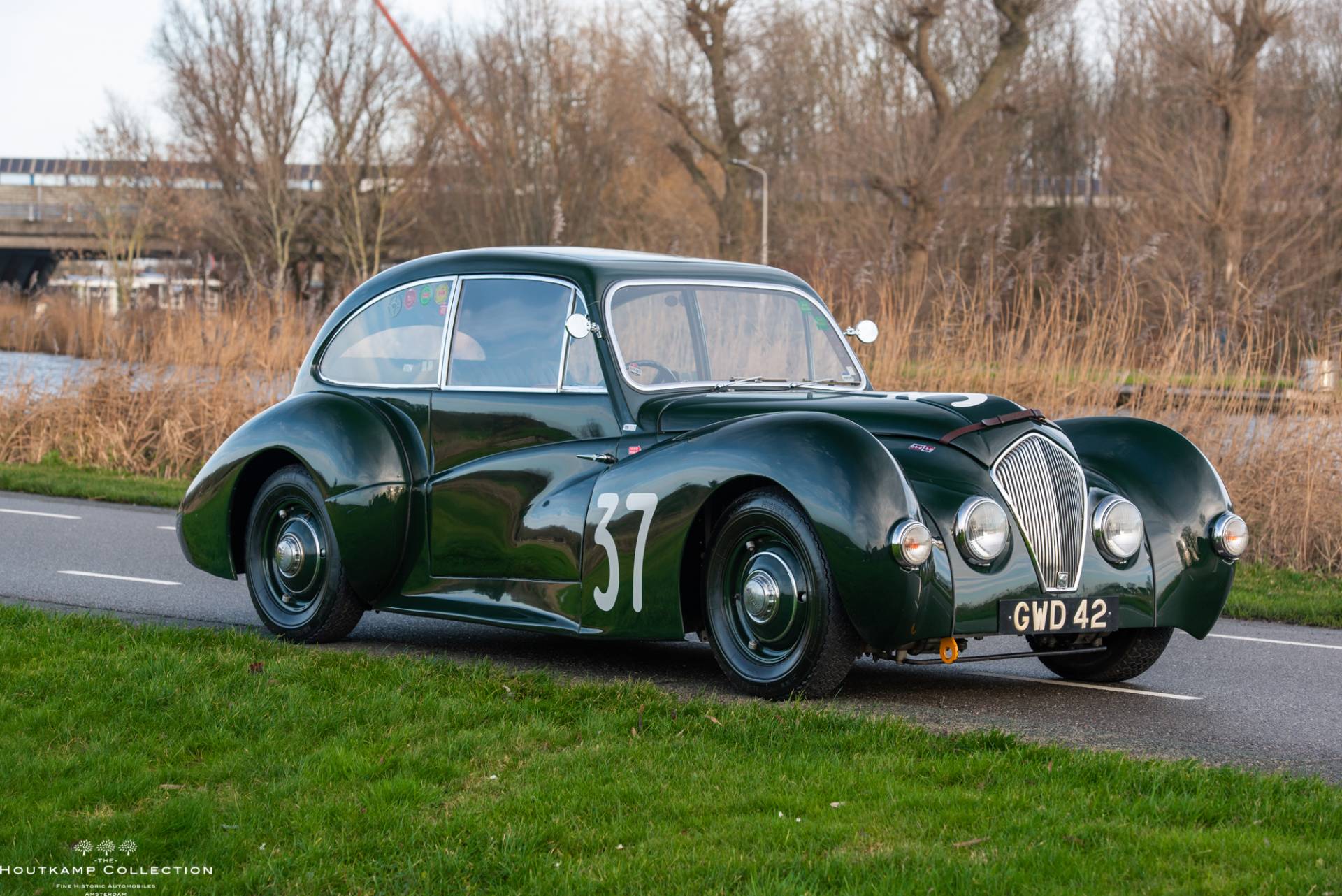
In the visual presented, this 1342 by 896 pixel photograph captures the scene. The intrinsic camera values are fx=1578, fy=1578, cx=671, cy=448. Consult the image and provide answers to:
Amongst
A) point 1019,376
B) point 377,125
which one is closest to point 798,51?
point 377,125

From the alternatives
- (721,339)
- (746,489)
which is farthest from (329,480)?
(746,489)

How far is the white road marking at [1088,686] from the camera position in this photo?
22.1ft

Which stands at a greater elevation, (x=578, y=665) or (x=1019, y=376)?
(x=1019, y=376)

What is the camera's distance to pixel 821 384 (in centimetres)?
752

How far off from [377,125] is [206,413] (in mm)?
38576

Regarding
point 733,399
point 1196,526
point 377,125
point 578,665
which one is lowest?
point 578,665

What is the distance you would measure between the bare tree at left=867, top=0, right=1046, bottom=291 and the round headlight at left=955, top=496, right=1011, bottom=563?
25611mm

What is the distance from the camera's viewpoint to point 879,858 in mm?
4059

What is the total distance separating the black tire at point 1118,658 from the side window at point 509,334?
99.9 inches

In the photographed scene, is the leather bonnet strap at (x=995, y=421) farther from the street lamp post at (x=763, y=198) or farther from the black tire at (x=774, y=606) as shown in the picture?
the street lamp post at (x=763, y=198)

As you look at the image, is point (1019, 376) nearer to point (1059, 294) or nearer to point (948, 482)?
point (1059, 294)

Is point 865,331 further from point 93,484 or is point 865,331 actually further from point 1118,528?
point 93,484

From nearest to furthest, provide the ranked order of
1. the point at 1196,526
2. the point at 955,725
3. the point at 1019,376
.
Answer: the point at 955,725, the point at 1196,526, the point at 1019,376

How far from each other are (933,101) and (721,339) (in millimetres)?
29302
